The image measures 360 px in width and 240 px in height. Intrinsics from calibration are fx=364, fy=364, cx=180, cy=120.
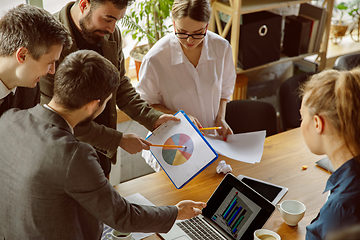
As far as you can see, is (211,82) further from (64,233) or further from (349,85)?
(64,233)

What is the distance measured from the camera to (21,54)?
130 cm

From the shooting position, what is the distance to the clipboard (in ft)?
5.62

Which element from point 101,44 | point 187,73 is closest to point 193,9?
point 187,73

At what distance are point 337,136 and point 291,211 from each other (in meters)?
0.54

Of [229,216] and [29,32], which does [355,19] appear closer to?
[229,216]

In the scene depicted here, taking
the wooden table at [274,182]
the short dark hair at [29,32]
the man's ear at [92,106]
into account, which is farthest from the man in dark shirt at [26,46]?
the wooden table at [274,182]

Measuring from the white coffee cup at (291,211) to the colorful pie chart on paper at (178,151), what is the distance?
19.0 inches

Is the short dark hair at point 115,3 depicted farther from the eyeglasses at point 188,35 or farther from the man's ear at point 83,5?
the eyeglasses at point 188,35

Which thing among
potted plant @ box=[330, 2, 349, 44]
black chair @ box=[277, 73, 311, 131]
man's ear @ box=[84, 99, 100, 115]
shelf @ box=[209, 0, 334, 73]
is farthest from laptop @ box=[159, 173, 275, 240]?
potted plant @ box=[330, 2, 349, 44]

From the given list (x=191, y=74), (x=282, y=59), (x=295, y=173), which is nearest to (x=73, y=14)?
(x=191, y=74)

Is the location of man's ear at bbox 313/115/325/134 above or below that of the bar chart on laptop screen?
above

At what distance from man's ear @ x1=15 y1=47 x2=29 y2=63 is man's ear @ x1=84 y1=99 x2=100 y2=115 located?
329mm

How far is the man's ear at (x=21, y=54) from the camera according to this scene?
1288 millimetres

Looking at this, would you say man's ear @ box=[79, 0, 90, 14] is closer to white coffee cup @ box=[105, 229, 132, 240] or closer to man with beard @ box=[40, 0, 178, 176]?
man with beard @ box=[40, 0, 178, 176]
